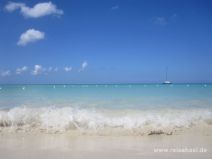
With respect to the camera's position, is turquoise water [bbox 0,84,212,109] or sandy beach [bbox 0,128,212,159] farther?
turquoise water [bbox 0,84,212,109]

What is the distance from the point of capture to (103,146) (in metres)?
3.85

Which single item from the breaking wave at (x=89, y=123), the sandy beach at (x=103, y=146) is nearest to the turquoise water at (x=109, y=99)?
the breaking wave at (x=89, y=123)

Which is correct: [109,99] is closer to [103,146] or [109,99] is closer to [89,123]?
[89,123]

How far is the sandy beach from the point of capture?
3404mm

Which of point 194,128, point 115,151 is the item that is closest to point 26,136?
point 115,151

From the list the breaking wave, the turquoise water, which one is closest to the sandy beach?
the breaking wave

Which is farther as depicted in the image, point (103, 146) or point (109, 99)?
point (109, 99)

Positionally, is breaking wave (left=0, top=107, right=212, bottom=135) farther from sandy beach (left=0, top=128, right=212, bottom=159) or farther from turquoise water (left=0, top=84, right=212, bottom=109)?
turquoise water (left=0, top=84, right=212, bottom=109)

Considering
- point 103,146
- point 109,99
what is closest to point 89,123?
point 103,146

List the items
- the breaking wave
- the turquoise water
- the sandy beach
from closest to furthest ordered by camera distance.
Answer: the sandy beach, the breaking wave, the turquoise water

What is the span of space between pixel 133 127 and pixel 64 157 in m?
2.21

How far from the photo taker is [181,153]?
137 inches

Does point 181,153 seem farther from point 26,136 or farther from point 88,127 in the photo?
point 26,136

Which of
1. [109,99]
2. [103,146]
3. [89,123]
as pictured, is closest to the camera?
[103,146]
